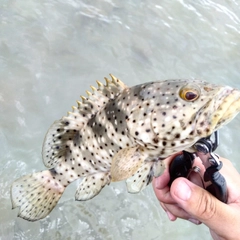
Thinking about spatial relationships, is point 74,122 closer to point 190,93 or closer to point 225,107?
point 190,93

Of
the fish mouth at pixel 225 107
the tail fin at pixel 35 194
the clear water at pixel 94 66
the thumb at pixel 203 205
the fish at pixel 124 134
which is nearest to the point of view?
the fish mouth at pixel 225 107

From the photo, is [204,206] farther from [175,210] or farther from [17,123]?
[17,123]

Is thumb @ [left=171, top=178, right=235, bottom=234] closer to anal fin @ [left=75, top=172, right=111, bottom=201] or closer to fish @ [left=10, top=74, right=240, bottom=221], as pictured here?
fish @ [left=10, top=74, right=240, bottom=221]

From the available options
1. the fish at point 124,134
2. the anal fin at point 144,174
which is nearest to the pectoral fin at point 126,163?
the fish at point 124,134

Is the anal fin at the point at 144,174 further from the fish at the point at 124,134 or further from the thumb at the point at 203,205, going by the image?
the thumb at the point at 203,205

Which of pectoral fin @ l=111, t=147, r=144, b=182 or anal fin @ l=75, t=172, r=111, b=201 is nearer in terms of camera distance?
pectoral fin @ l=111, t=147, r=144, b=182


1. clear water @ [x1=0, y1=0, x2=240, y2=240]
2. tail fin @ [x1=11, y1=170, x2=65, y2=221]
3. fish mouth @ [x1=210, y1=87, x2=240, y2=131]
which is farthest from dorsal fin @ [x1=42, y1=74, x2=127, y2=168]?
clear water @ [x1=0, y1=0, x2=240, y2=240]
